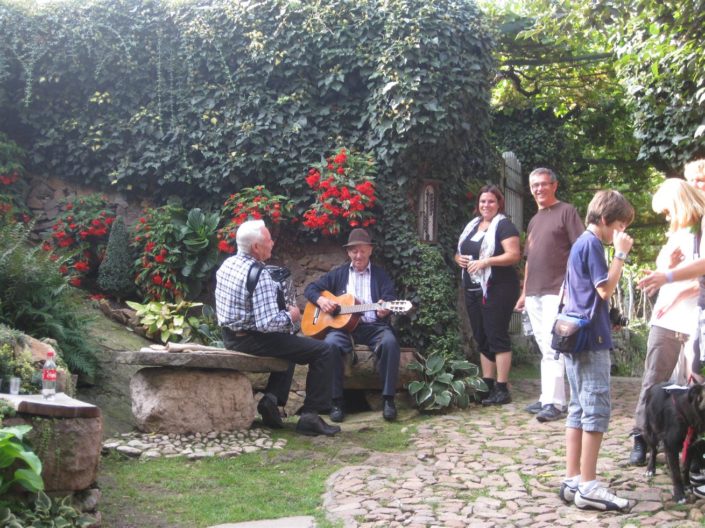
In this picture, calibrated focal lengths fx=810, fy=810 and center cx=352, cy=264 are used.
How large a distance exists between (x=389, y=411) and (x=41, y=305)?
3008 millimetres

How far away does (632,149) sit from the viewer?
1425 centimetres

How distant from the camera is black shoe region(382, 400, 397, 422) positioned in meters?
6.86

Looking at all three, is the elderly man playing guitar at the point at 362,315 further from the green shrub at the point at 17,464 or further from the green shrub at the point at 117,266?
the green shrub at the point at 17,464

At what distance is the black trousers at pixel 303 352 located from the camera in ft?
20.4

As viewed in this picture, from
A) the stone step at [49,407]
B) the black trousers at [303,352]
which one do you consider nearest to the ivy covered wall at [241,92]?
the black trousers at [303,352]

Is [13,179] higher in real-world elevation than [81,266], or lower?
higher

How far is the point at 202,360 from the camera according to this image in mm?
5977

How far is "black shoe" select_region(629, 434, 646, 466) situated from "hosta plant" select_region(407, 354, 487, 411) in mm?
2283

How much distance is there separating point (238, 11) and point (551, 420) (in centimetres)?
575

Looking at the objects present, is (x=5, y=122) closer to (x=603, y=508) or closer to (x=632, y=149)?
(x=603, y=508)

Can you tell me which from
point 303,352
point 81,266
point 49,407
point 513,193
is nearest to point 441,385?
point 303,352

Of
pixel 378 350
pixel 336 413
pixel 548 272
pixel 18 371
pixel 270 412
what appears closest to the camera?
pixel 18 371

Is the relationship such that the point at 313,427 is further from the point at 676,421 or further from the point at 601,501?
the point at 676,421

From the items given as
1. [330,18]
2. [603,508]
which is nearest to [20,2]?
[330,18]
